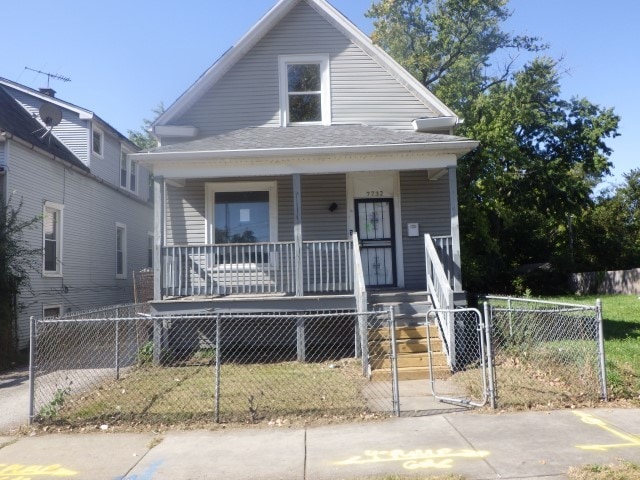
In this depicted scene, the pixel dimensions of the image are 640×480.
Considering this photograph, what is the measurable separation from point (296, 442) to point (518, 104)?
2000 centimetres

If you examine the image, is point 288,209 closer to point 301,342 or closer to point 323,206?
point 323,206

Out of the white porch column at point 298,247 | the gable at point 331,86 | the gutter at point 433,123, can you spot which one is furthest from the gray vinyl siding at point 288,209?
the gutter at point 433,123

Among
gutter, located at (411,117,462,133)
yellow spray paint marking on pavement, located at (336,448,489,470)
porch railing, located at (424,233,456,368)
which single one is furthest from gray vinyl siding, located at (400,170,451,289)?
→ yellow spray paint marking on pavement, located at (336,448,489,470)

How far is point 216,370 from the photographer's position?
21.7 ft

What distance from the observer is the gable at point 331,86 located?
12750 mm

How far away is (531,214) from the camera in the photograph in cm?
2883

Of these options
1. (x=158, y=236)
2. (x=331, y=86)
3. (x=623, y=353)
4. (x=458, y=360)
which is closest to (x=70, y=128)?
(x=158, y=236)

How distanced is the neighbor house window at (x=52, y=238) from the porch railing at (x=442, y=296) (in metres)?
9.68

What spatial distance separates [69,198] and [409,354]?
35.9ft

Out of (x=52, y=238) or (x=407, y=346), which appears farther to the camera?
(x=52, y=238)

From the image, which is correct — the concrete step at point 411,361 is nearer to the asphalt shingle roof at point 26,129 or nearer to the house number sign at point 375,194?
the house number sign at point 375,194

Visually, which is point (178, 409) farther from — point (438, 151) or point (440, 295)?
point (438, 151)

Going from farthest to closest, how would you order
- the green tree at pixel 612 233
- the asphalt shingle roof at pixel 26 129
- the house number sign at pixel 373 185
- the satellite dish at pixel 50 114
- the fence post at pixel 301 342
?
the green tree at pixel 612 233 → the satellite dish at pixel 50 114 → the asphalt shingle roof at pixel 26 129 → the house number sign at pixel 373 185 → the fence post at pixel 301 342

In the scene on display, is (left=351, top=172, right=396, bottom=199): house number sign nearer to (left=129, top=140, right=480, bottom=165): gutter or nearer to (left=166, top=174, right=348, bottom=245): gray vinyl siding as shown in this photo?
(left=166, top=174, right=348, bottom=245): gray vinyl siding
